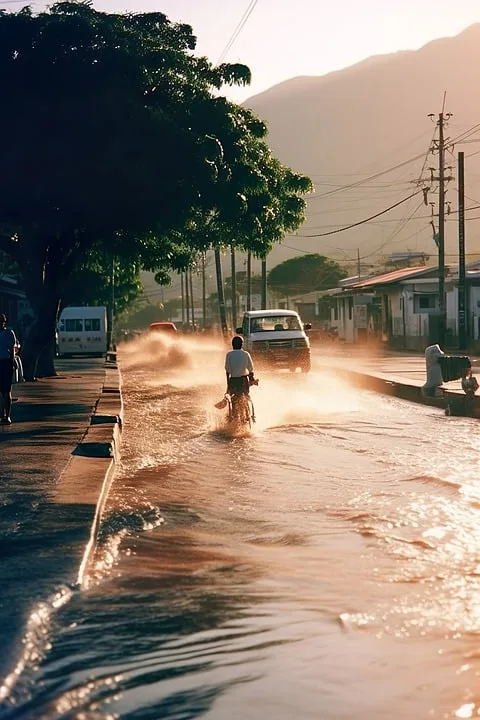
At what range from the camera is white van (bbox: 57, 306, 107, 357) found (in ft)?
180

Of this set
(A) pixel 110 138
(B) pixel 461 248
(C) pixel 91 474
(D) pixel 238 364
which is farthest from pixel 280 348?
(C) pixel 91 474

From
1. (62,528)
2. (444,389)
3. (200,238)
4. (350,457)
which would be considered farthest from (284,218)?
(62,528)

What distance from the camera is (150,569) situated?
878cm

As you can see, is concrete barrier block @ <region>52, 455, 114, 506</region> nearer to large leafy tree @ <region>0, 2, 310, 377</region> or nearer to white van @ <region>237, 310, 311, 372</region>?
large leafy tree @ <region>0, 2, 310, 377</region>

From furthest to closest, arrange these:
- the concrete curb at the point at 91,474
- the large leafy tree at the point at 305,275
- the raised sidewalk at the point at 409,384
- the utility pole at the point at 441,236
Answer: the large leafy tree at the point at 305,275
the utility pole at the point at 441,236
the raised sidewalk at the point at 409,384
the concrete curb at the point at 91,474

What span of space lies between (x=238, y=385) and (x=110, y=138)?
9.15 metres

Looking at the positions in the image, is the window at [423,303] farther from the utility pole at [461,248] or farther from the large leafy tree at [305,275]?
the large leafy tree at [305,275]

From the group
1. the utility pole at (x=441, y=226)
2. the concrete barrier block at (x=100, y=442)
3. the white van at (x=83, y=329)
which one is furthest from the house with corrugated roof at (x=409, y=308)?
the concrete barrier block at (x=100, y=442)

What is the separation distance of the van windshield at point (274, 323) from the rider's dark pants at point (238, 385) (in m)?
18.2

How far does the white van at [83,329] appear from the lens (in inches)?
2159

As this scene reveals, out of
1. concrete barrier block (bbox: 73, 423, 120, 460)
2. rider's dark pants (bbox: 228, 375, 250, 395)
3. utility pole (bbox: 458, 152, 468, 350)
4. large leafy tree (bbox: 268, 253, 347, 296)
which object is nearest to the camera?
concrete barrier block (bbox: 73, 423, 120, 460)

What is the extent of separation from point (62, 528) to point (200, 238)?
24.6m

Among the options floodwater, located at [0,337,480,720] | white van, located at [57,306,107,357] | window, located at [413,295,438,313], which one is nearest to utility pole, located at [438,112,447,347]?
window, located at [413,295,438,313]

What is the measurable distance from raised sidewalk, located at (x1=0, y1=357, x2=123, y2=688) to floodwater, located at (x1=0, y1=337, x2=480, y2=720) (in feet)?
0.59
